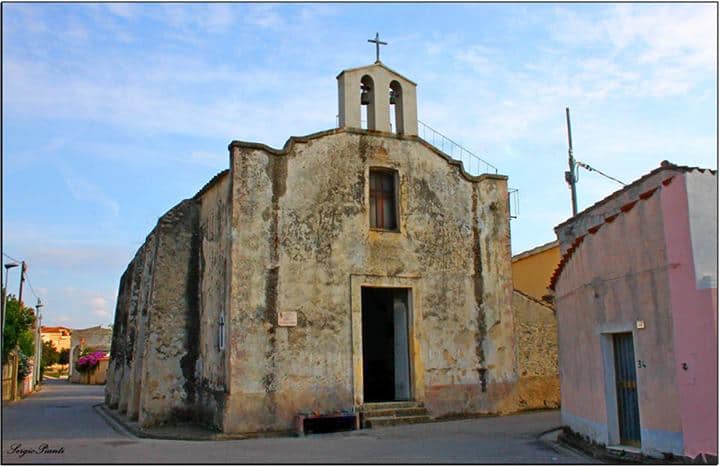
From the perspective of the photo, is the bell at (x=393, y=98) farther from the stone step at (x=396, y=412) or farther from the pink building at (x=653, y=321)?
the pink building at (x=653, y=321)

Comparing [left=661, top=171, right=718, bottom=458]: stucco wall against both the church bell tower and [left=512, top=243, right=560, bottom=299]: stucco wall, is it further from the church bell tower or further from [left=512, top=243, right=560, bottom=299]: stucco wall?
[left=512, top=243, right=560, bottom=299]: stucco wall

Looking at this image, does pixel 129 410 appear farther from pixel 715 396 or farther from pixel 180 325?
pixel 715 396

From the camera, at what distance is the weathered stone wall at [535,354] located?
18.0 m

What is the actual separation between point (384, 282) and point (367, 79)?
534cm

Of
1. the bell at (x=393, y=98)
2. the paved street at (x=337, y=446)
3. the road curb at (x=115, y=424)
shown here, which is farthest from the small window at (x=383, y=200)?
the road curb at (x=115, y=424)

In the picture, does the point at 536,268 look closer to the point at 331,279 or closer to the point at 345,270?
the point at 345,270

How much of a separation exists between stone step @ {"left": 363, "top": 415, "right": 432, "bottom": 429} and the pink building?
5.04 meters

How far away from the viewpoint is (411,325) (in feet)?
54.9

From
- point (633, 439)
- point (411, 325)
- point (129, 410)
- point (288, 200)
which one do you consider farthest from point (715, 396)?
point (129, 410)

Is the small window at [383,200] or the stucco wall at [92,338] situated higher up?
the small window at [383,200]

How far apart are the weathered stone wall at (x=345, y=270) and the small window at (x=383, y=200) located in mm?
289

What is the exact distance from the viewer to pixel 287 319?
1534cm

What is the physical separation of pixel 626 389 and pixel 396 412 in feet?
22.4

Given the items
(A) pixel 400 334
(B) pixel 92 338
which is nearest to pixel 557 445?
(A) pixel 400 334
